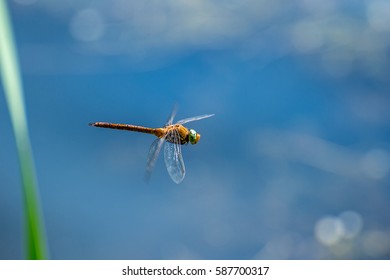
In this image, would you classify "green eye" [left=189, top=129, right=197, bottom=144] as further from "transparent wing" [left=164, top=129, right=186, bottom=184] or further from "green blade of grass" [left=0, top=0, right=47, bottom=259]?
"green blade of grass" [left=0, top=0, right=47, bottom=259]

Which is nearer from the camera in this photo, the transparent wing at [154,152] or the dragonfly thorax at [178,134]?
the transparent wing at [154,152]

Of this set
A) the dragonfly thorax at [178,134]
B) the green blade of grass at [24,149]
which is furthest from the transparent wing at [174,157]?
the green blade of grass at [24,149]

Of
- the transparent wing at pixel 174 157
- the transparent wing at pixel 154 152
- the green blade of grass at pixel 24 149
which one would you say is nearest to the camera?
the green blade of grass at pixel 24 149

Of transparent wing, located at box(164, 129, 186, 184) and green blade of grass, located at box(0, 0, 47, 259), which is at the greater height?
transparent wing, located at box(164, 129, 186, 184)

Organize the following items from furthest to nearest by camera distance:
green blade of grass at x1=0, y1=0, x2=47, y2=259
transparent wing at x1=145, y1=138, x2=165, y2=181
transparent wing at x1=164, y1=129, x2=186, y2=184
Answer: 1. transparent wing at x1=164, y1=129, x2=186, y2=184
2. transparent wing at x1=145, y1=138, x2=165, y2=181
3. green blade of grass at x1=0, y1=0, x2=47, y2=259

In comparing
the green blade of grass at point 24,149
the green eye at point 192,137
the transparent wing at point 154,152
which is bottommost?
the green blade of grass at point 24,149

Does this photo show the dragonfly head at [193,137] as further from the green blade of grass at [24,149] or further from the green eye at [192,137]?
the green blade of grass at [24,149]

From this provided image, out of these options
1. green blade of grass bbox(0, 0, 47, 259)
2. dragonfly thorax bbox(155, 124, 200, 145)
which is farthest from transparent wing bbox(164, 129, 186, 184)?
green blade of grass bbox(0, 0, 47, 259)
